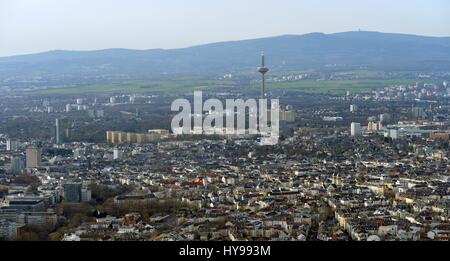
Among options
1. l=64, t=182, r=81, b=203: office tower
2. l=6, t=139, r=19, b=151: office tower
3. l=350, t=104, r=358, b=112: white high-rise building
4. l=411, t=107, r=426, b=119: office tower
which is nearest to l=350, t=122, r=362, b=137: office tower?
l=411, t=107, r=426, b=119: office tower

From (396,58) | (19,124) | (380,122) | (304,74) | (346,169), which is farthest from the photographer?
(396,58)

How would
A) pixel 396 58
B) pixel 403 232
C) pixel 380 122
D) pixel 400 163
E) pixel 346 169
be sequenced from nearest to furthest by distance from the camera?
pixel 403 232 < pixel 346 169 < pixel 400 163 < pixel 380 122 < pixel 396 58

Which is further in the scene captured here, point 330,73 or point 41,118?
point 330,73

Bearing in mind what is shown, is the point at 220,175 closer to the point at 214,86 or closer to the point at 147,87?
the point at 214,86

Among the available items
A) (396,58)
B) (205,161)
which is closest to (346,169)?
(205,161)

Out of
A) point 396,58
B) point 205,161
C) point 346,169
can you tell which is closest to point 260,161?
point 205,161

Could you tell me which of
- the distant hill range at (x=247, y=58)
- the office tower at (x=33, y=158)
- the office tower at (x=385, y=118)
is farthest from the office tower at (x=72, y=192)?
the distant hill range at (x=247, y=58)

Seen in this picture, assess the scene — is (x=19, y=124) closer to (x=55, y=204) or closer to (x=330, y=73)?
(x=55, y=204)

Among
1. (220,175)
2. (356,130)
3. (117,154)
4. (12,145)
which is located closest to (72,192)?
(220,175)
